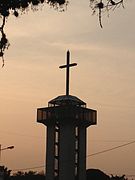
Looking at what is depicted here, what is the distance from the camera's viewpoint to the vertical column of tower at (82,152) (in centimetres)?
6309

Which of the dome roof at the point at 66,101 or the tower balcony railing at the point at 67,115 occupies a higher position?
the dome roof at the point at 66,101

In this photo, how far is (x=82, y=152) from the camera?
209 ft

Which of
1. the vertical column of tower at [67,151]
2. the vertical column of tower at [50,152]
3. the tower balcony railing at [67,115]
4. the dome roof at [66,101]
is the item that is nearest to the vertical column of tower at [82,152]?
the vertical column of tower at [67,151]

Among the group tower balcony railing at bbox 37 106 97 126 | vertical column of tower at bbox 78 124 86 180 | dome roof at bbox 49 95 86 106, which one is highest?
dome roof at bbox 49 95 86 106

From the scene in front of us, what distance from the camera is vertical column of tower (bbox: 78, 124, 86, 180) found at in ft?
207

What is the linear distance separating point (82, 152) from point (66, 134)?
11.0 ft

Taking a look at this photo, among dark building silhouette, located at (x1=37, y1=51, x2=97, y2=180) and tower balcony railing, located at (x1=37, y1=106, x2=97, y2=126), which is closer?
tower balcony railing, located at (x1=37, y1=106, x2=97, y2=126)

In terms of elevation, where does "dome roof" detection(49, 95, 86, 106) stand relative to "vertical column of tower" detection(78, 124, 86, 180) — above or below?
above

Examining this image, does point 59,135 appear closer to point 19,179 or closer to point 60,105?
point 60,105

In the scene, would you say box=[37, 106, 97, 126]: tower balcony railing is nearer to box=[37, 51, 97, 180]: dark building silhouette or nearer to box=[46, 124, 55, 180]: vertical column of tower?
box=[37, 51, 97, 180]: dark building silhouette

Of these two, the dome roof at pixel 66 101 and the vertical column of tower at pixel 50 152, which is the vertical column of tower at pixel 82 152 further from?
the dome roof at pixel 66 101

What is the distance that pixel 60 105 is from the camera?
62.0 metres

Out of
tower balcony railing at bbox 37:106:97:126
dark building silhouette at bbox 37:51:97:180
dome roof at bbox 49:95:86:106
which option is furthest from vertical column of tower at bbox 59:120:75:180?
dome roof at bbox 49:95:86:106

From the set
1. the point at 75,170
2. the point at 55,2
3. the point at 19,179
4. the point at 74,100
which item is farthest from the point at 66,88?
the point at 55,2
